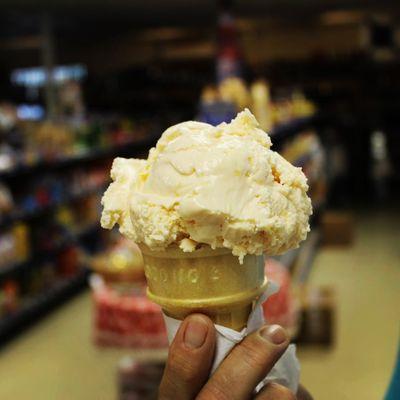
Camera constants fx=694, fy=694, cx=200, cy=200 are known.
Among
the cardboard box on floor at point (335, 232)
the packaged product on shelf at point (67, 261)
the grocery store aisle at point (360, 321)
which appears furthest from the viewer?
the cardboard box on floor at point (335, 232)

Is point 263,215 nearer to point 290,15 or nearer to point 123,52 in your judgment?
point 290,15

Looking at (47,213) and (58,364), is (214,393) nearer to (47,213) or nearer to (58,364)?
(58,364)

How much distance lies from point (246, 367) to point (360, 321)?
589 cm

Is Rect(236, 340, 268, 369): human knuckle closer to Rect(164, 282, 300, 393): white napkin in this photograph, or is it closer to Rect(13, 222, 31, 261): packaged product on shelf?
Rect(164, 282, 300, 393): white napkin

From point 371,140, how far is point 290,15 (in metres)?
3.52

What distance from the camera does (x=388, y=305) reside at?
7285 millimetres

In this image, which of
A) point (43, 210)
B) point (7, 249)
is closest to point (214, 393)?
point (7, 249)

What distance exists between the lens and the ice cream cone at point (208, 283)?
1275 mm

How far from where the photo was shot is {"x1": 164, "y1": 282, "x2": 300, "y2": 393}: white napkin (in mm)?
1239

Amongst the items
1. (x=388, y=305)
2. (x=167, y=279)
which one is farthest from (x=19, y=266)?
(x=167, y=279)

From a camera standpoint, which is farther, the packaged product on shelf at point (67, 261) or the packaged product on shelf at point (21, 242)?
the packaged product on shelf at point (67, 261)

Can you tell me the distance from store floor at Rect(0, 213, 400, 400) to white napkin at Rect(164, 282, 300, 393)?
106 inches

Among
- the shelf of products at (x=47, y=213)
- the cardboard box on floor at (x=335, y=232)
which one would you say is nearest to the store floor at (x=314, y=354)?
the shelf of products at (x=47, y=213)

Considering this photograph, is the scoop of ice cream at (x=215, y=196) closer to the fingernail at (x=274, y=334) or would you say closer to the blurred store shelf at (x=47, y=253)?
the fingernail at (x=274, y=334)
